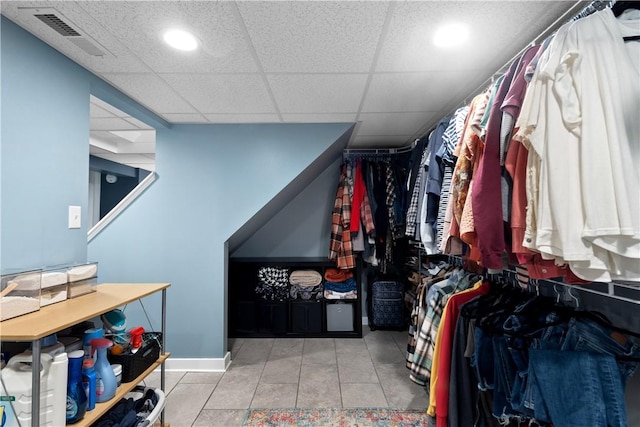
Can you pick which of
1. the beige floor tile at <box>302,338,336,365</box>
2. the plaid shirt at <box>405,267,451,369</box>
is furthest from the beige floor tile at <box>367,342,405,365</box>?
the plaid shirt at <box>405,267,451,369</box>

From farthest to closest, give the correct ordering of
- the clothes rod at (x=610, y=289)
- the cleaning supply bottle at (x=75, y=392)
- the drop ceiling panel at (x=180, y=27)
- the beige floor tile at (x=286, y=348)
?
the beige floor tile at (x=286, y=348), the drop ceiling panel at (x=180, y=27), the cleaning supply bottle at (x=75, y=392), the clothes rod at (x=610, y=289)

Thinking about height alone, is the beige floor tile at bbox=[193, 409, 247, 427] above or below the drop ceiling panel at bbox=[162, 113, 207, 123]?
below

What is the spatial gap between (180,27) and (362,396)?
2.49m

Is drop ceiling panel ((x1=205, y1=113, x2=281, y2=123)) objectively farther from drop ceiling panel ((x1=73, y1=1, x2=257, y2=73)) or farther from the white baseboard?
the white baseboard

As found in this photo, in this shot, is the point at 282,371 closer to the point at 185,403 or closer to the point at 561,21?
the point at 185,403

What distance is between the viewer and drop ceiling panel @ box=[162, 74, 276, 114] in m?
1.76

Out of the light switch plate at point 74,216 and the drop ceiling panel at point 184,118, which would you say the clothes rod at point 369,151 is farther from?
the light switch plate at point 74,216

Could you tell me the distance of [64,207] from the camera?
154 cm

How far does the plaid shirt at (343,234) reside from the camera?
3014mm

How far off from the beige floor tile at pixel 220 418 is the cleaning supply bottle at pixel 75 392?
2.97ft

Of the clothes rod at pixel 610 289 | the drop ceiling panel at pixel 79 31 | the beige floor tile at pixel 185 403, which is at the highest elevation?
the drop ceiling panel at pixel 79 31

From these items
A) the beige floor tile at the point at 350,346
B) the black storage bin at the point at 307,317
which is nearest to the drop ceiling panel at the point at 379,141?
the black storage bin at the point at 307,317

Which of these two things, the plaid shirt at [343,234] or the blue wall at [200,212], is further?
the plaid shirt at [343,234]

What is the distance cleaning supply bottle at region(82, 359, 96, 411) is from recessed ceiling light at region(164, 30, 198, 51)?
1492 mm
